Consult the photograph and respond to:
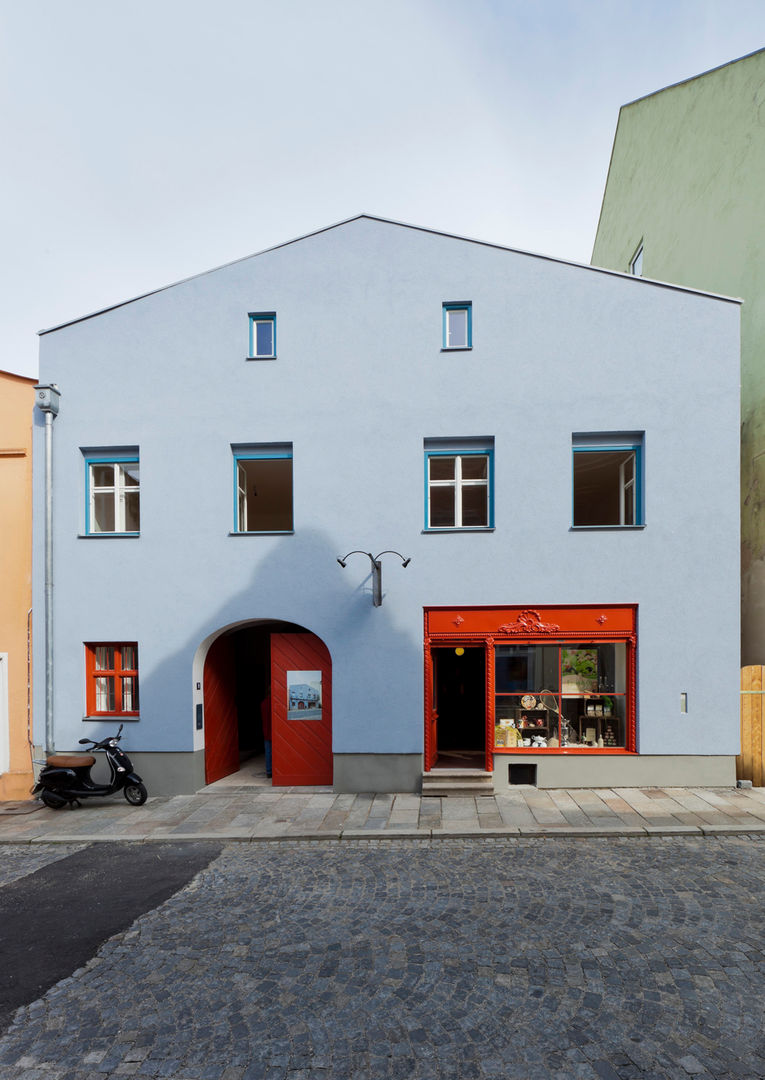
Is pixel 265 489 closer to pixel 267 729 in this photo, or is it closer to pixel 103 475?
pixel 103 475

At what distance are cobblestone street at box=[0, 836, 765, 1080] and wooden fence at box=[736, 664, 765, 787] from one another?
3134 mm

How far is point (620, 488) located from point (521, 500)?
7.45 ft

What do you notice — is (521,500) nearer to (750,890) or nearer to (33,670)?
(750,890)

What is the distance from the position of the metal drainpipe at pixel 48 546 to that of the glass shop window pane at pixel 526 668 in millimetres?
8027

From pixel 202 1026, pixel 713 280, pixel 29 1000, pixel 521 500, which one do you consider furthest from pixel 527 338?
pixel 29 1000

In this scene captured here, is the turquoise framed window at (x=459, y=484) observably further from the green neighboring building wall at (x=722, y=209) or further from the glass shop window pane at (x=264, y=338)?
the green neighboring building wall at (x=722, y=209)

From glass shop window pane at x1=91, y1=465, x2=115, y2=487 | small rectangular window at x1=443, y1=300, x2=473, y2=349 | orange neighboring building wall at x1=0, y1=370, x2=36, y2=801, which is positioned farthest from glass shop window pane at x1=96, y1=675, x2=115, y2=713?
small rectangular window at x1=443, y1=300, x2=473, y2=349

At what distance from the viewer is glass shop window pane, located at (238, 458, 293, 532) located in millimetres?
10344

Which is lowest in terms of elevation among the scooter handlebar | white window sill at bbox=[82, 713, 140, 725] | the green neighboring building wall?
the scooter handlebar

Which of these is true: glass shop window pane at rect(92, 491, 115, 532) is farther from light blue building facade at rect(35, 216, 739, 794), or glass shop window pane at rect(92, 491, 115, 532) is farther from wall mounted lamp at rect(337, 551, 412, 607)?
wall mounted lamp at rect(337, 551, 412, 607)

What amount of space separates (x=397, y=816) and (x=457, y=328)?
326 inches

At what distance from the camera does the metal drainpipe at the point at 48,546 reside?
32.0 ft

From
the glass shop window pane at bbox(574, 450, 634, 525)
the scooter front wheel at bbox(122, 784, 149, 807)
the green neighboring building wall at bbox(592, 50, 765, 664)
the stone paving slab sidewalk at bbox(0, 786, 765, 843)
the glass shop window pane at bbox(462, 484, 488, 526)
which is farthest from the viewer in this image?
the green neighboring building wall at bbox(592, 50, 765, 664)

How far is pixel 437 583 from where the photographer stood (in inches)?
376
